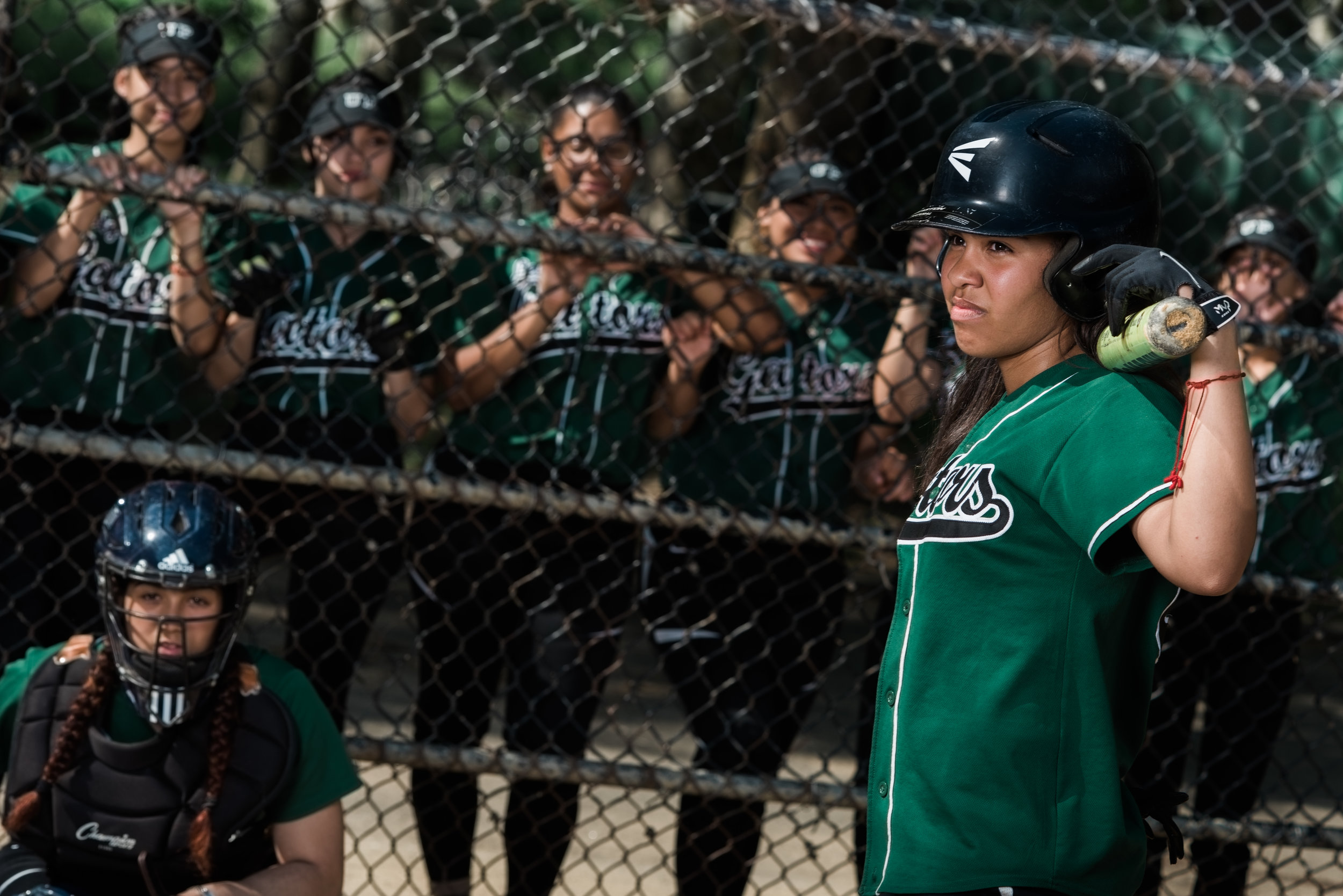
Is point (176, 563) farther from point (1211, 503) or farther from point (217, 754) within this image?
point (1211, 503)

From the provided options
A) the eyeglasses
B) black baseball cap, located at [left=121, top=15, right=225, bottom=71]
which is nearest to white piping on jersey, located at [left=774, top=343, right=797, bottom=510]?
the eyeglasses

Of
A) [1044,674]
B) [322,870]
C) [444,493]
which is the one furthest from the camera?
[444,493]

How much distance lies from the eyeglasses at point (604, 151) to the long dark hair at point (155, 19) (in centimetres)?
84

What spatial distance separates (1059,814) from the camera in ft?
5.54

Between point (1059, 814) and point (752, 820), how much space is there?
1826mm

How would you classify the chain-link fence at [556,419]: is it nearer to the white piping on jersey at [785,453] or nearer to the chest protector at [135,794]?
the white piping on jersey at [785,453]

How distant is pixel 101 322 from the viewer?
3.25 m

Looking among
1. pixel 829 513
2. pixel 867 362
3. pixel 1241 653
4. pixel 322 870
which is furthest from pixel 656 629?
pixel 1241 653

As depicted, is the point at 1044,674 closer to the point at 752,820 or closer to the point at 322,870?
the point at 322,870

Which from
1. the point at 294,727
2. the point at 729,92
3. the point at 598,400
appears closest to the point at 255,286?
the point at 598,400

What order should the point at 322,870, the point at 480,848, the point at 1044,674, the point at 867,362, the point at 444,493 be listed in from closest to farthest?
1. the point at 1044,674
2. the point at 322,870
3. the point at 444,493
4. the point at 867,362
5. the point at 480,848

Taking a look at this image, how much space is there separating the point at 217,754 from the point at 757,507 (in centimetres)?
133

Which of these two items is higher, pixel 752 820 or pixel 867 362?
pixel 867 362

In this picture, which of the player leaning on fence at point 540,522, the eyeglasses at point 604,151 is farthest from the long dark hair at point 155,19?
the eyeglasses at point 604,151
